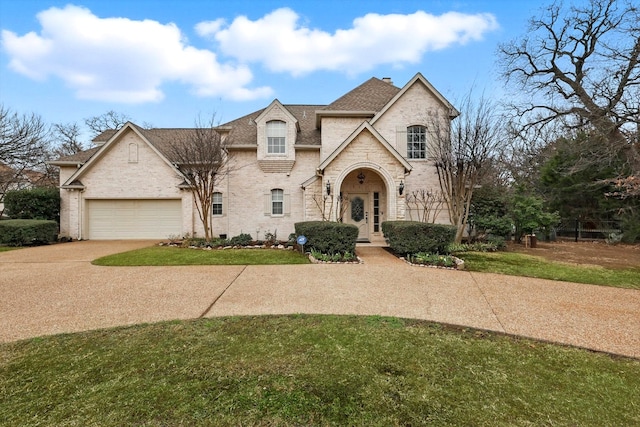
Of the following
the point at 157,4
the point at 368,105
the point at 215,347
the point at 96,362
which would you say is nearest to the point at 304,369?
the point at 215,347

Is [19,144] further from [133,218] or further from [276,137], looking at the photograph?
[276,137]

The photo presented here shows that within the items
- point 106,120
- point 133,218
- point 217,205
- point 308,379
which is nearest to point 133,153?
point 133,218

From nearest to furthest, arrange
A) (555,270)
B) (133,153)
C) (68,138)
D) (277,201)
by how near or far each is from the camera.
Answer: (555,270), (277,201), (133,153), (68,138)

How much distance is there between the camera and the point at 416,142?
15.8 meters

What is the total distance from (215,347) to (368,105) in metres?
15.0

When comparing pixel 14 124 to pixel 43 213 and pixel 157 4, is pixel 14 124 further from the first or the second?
pixel 157 4

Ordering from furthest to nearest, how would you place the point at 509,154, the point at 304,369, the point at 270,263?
the point at 509,154 → the point at 270,263 → the point at 304,369

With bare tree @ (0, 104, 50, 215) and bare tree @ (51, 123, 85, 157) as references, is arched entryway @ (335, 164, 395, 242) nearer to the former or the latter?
bare tree @ (0, 104, 50, 215)

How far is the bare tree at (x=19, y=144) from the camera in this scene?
19.2 meters

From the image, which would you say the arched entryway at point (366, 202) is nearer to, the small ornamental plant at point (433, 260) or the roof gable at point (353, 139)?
the roof gable at point (353, 139)

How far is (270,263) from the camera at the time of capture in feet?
31.9

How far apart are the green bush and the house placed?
0.75 m

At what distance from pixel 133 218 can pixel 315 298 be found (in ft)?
49.4

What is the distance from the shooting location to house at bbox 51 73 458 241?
15.2 m
